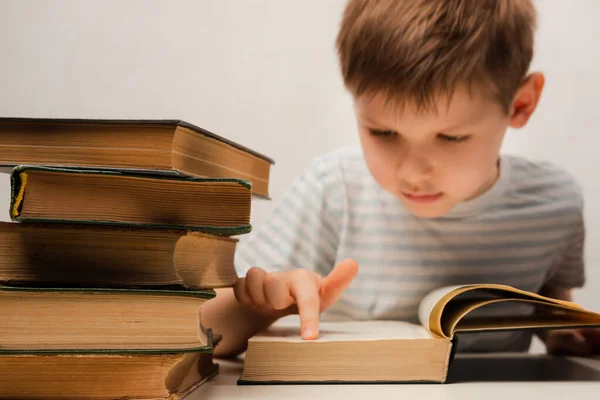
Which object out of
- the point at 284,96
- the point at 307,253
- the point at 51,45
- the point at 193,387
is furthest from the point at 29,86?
the point at 193,387

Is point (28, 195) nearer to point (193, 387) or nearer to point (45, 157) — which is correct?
point (45, 157)

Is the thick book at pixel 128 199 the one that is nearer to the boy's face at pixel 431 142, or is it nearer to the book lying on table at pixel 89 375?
Result: the book lying on table at pixel 89 375

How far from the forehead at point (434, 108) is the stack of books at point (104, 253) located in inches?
10.6

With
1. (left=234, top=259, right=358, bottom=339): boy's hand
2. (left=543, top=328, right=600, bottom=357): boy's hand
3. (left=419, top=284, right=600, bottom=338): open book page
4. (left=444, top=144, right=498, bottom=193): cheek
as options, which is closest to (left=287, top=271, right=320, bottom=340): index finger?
(left=234, top=259, right=358, bottom=339): boy's hand

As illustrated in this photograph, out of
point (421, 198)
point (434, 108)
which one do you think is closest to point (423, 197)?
point (421, 198)

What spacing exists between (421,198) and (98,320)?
0.44 m

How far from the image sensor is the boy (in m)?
0.65

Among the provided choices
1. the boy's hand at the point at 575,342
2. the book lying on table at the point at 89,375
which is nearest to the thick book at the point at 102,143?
the book lying on table at the point at 89,375

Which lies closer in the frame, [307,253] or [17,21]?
[307,253]

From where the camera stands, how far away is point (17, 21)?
107 centimetres

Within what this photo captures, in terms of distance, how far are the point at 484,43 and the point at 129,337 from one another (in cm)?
48

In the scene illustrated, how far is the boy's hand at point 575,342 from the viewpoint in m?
0.73

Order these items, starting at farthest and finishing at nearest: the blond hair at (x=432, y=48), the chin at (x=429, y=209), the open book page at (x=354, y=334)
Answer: the chin at (x=429, y=209) → the blond hair at (x=432, y=48) → the open book page at (x=354, y=334)

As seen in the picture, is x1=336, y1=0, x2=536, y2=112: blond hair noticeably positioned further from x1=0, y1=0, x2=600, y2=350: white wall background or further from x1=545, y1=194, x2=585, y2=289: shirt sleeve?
x1=0, y1=0, x2=600, y2=350: white wall background
